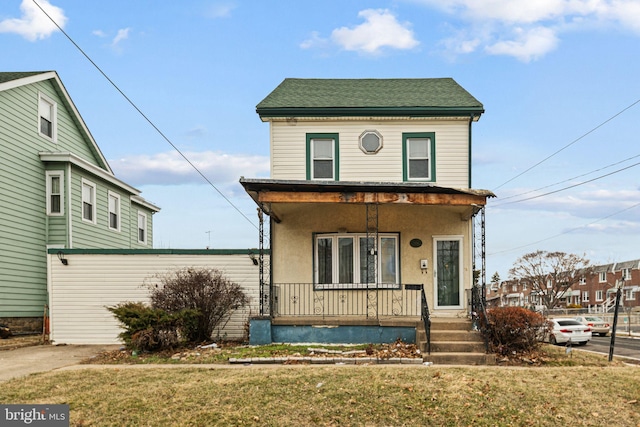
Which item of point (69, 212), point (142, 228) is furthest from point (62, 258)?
point (142, 228)

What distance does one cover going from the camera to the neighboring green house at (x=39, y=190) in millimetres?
20469

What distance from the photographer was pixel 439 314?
16.7m

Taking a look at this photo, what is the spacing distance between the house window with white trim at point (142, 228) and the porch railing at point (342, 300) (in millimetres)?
16026

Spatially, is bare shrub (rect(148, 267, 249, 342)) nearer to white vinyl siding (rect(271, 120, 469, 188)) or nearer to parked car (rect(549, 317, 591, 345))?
white vinyl siding (rect(271, 120, 469, 188))

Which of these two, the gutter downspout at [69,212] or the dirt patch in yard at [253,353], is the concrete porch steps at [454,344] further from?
the gutter downspout at [69,212]

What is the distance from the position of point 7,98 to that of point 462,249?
14837 mm

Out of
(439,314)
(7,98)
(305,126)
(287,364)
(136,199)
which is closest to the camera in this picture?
(287,364)

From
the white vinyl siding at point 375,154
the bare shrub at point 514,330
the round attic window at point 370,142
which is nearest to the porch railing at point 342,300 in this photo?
the bare shrub at point 514,330

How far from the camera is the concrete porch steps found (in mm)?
13109

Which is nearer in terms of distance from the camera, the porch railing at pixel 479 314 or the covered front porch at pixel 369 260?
the porch railing at pixel 479 314

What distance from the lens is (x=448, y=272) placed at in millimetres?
16906

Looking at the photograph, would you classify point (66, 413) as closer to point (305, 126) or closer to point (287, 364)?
point (287, 364)

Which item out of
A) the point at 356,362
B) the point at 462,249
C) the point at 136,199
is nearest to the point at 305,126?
the point at 462,249

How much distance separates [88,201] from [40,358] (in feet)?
34.0
